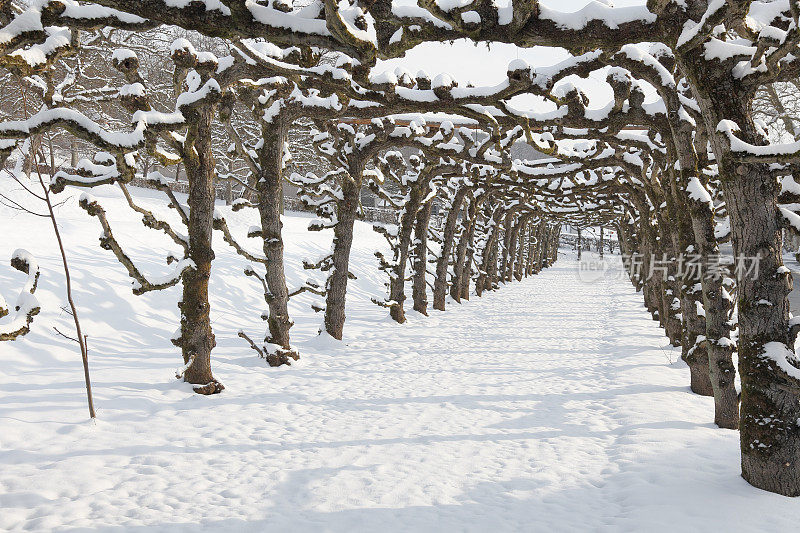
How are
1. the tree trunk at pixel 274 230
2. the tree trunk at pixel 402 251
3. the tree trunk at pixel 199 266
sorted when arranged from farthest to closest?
1. the tree trunk at pixel 402 251
2. the tree trunk at pixel 274 230
3. the tree trunk at pixel 199 266

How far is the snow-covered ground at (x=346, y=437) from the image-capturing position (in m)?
3.56

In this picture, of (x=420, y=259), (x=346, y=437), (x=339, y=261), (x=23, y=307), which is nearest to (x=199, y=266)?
(x=346, y=437)

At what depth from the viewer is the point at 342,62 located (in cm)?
510

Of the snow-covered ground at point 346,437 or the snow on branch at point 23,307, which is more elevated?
the snow on branch at point 23,307

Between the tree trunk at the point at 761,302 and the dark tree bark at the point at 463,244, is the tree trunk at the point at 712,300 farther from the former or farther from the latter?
the dark tree bark at the point at 463,244

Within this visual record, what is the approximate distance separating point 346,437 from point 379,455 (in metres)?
0.55

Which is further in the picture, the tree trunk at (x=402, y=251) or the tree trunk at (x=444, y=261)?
the tree trunk at (x=444, y=261)

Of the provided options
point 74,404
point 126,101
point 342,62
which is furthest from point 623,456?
point 126,101

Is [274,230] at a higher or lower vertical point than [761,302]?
higher

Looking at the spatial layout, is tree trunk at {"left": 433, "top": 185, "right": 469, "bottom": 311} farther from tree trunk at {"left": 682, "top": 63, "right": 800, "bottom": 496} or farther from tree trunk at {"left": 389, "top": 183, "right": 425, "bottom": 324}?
tree trunk at {"left": 682, "top": 63, "right": 800, "bottom": 496}

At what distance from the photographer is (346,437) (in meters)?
5.11

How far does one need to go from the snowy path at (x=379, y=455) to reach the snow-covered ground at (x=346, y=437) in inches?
0.8

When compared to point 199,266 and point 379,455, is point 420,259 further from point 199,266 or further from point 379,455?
point 379,455

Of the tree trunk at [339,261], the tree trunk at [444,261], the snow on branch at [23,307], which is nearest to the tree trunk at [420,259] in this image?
the tree trunk at [444,261]
